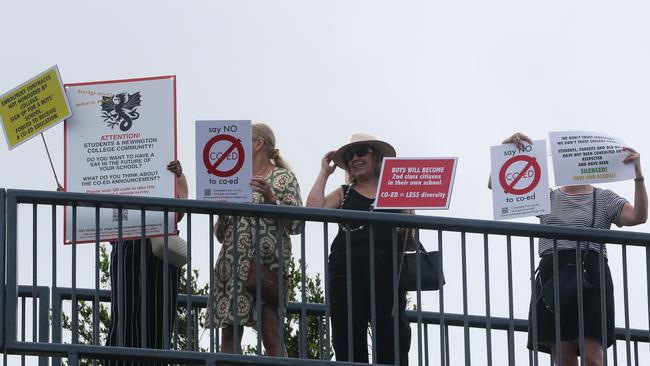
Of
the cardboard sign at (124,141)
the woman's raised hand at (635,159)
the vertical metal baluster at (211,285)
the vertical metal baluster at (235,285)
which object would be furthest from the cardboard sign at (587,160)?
Result: the cardboard sign at (124,141)

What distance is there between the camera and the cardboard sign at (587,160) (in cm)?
1147

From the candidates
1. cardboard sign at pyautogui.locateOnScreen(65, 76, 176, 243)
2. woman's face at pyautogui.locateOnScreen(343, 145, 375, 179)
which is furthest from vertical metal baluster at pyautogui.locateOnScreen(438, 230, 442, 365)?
cardboard sign at pyautogui.locateOnScreen(65, 76, 176, 243)

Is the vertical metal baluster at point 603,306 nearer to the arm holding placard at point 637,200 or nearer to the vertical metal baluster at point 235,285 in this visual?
the arm holding placard at point 637,200

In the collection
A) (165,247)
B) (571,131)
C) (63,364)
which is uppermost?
(571,131)

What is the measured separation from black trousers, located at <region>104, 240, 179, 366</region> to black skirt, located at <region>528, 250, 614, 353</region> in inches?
90.3

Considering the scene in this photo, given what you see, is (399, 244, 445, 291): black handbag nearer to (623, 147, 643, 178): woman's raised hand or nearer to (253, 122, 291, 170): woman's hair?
(253, 122, 291, 170): woman's hair

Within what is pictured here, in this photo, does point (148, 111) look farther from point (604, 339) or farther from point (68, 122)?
point (604, 339)

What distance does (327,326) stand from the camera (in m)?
10.7

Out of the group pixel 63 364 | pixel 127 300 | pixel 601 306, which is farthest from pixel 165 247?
pixel 601 306

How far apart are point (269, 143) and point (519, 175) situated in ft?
5.77

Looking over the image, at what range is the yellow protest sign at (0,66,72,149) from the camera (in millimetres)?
11385

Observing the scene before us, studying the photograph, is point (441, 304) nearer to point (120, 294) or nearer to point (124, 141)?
point (120, 294)

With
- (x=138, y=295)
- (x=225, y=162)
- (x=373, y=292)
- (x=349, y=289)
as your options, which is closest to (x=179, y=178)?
(x=225, y=162)

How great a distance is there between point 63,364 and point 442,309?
8.18 ft
